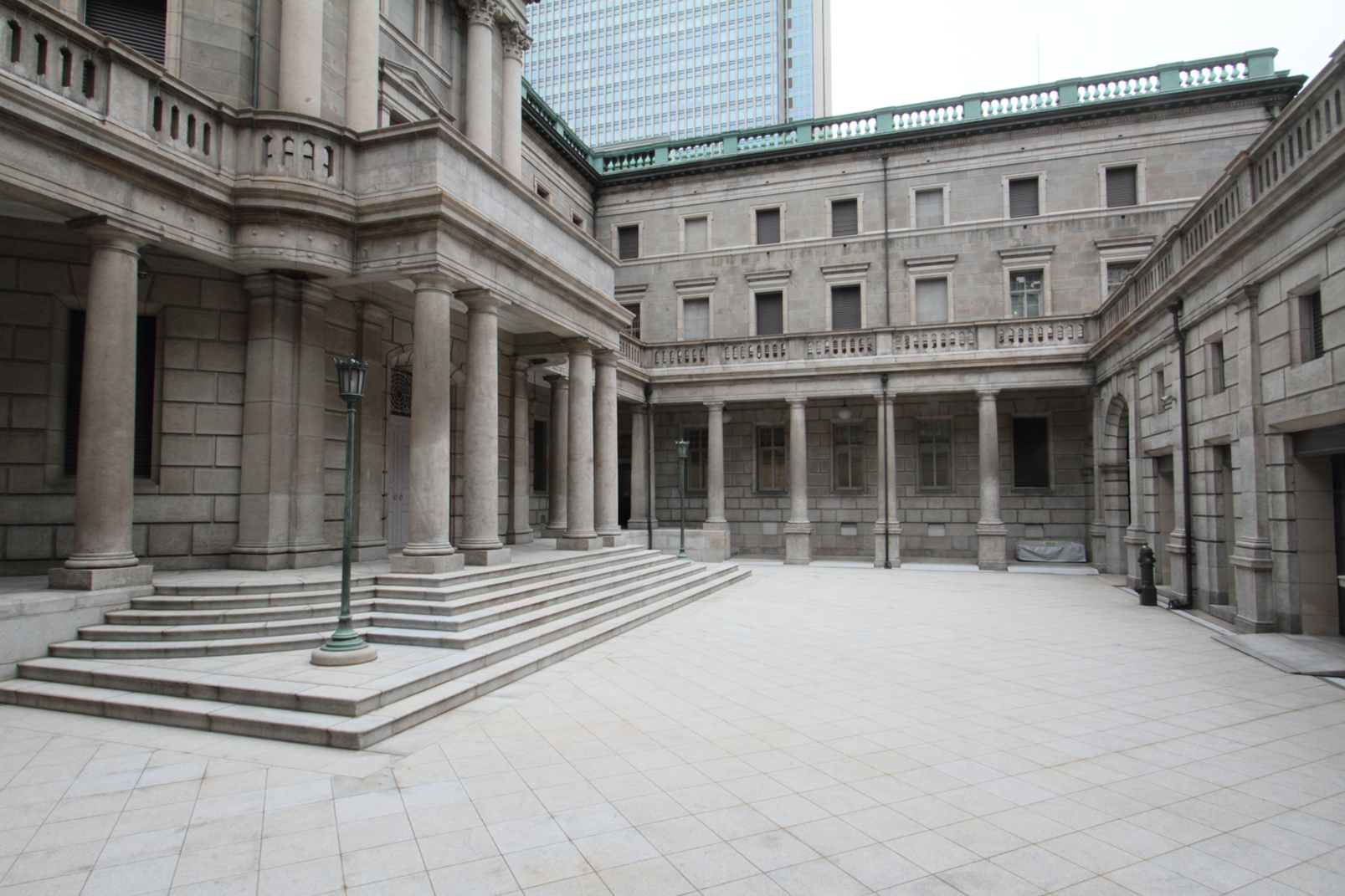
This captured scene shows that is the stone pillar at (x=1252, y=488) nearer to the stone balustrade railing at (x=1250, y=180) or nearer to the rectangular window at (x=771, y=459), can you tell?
the stone balustrade railing at (x=1250, y=180)

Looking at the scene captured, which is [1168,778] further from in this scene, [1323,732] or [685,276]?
[685,276]

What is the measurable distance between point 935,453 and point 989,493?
3057 millimetres

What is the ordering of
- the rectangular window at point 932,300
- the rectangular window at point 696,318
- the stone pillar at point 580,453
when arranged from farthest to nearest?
1. the rectangular window at point 696,318
2. the rectangular window at point 932,300
3. the stone pillar at point 580,453

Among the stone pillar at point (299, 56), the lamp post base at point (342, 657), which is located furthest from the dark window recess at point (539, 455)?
the lamp post base at point (342, 657)

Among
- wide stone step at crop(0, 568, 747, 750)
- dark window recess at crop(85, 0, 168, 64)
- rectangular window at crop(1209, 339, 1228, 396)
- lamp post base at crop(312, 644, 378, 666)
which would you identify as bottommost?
wide stone step at crop(0, 568, 747, 750)

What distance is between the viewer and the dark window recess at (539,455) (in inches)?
839

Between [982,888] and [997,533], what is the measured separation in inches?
724

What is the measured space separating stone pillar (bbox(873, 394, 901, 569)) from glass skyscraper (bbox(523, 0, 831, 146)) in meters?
88.0

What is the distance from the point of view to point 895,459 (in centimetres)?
2359

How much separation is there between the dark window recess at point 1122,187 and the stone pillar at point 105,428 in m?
24.8

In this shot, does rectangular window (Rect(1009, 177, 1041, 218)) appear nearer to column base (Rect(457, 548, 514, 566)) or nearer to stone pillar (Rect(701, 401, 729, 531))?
stone pillar (Rect(701, 401, 729, 531))

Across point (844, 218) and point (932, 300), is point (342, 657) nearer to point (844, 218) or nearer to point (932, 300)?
point (932, 300)

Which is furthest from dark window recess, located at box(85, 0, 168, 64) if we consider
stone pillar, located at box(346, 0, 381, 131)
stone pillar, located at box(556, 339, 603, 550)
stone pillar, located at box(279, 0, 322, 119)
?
stone pillar, located at box(556, 339, 603, 550)

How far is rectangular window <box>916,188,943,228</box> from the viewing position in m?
24.0
